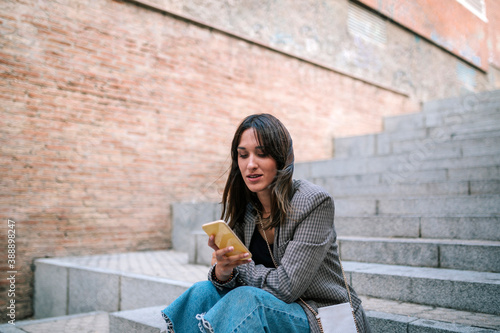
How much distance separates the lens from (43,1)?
228 inches

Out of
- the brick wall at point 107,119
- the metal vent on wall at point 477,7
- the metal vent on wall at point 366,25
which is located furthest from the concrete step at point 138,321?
the metal vent on wall at point 477,7

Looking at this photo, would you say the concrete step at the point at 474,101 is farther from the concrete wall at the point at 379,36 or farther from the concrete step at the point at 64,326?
the concrete step at the point at 64,326

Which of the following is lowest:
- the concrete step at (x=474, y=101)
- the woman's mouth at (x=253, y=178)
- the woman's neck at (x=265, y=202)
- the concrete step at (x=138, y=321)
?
the concrete step at (x=138, y=321)

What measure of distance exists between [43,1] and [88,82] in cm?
123

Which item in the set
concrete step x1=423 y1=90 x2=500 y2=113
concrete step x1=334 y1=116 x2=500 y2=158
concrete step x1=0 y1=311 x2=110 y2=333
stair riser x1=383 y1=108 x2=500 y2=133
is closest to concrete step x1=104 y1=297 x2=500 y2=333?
concrete step x1=0 y1=311 x2=110 y2=333

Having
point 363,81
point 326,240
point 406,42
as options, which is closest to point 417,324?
point 326,240

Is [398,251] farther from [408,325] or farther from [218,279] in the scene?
[218,279]

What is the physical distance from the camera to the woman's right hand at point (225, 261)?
74.4 inches

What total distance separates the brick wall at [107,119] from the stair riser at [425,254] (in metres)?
1.81

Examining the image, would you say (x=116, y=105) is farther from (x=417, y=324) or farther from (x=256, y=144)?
(x=417, y=324)

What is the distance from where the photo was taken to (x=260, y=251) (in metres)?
2.21

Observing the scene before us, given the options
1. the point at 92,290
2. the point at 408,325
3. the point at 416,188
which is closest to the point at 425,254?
the point at 408,325

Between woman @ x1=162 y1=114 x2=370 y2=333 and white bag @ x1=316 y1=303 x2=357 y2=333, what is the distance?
4cm

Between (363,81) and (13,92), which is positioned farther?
(363,81)
